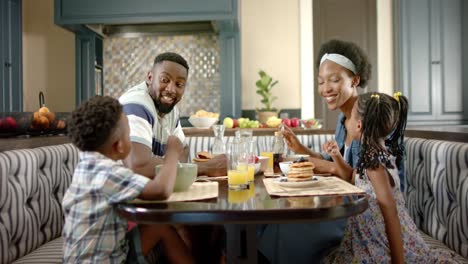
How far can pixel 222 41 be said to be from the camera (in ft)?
14.6

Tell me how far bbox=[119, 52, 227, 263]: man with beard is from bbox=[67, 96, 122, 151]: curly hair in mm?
315

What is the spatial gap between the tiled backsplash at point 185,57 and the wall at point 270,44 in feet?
1.65

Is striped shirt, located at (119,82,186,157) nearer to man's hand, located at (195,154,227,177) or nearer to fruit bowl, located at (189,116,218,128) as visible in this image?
man's hand, located at (195,154,227,177)

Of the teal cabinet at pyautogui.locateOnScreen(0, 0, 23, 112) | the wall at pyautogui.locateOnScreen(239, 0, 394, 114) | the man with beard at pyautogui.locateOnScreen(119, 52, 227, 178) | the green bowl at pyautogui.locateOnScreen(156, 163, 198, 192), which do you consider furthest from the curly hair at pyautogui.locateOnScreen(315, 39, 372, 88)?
the teal cabinet at pyautogui.locateOnScreen(0, 0, 23, 112)

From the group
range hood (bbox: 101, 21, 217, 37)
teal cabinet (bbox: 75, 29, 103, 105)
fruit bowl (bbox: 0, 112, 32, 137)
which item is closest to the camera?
fruit bowl (bbox: 0, 112, 32, 137)

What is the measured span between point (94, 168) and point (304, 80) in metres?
3.96

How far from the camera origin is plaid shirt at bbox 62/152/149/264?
1.25 metres

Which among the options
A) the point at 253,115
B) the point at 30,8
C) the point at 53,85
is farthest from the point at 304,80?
the point at 30,8

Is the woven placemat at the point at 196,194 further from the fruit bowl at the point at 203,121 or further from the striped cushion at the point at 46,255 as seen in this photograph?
the fruit bowl at the point at 203,121

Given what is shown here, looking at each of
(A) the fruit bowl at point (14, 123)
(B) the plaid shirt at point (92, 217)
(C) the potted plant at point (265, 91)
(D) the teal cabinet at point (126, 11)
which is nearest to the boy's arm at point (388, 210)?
(B) the plaid shirt at point (92, 217)

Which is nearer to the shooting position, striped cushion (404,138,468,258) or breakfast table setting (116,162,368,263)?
breakfast table setting (116,162,368,263)

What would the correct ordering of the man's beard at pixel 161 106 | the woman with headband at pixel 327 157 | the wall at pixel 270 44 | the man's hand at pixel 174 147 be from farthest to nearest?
the wall at pixel 270 44
the man's beard at pixel 161 106
the woman with headband at pixel 327 157
the man's hand at pixel 174 147

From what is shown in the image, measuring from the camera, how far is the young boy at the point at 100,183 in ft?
4.00

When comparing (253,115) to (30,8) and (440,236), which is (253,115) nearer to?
(30,8)
